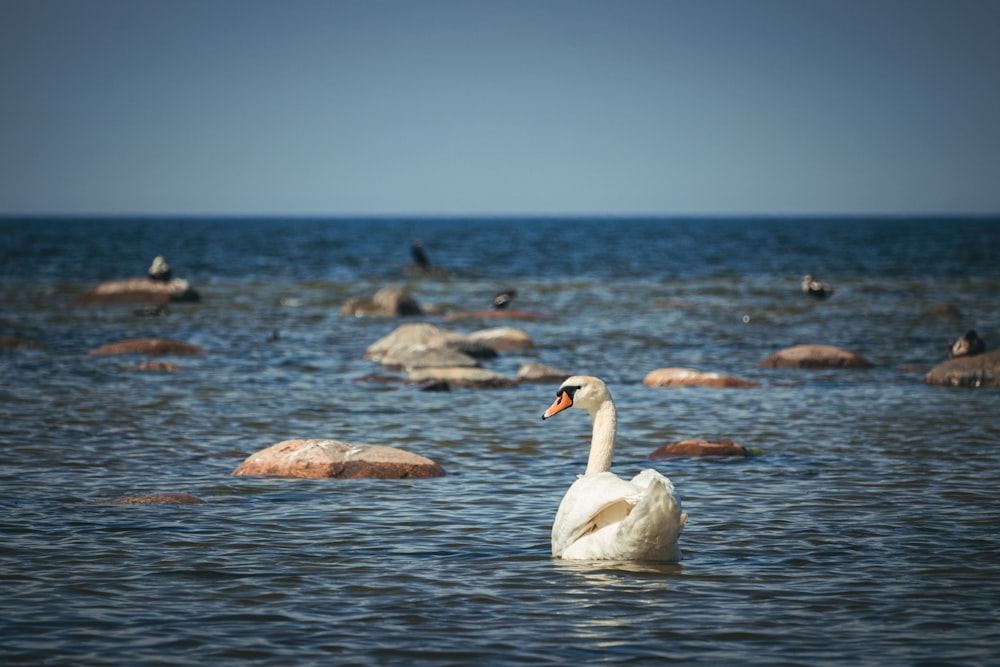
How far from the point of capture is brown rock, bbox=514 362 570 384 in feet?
65.3

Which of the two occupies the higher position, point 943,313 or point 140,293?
point 943,313

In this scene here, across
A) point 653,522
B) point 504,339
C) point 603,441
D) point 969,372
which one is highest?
point 603,441

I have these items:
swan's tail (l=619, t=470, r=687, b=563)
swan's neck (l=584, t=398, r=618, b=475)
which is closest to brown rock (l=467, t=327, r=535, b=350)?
swan's neck (l=584, t=398, r=618, b=475)

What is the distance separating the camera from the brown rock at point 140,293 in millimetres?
37406

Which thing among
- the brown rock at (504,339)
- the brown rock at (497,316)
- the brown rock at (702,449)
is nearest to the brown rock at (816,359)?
the brown rock at (504,339)

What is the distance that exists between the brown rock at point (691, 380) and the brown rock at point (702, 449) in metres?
5.73

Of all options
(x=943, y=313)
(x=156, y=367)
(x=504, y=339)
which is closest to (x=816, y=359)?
(x=504, y=339)

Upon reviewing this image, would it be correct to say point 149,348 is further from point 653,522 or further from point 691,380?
point 653,522

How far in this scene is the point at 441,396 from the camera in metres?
18.5

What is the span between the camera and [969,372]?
1916 cm

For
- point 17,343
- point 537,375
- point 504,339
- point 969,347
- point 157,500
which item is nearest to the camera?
point 157,500

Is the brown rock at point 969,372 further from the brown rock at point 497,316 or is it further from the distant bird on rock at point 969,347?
the brown rock at point 497,316

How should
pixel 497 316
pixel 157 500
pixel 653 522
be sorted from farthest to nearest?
pixel 497 316, pixel 157 500, pixel 653 522

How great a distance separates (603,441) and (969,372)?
11.6 metres
